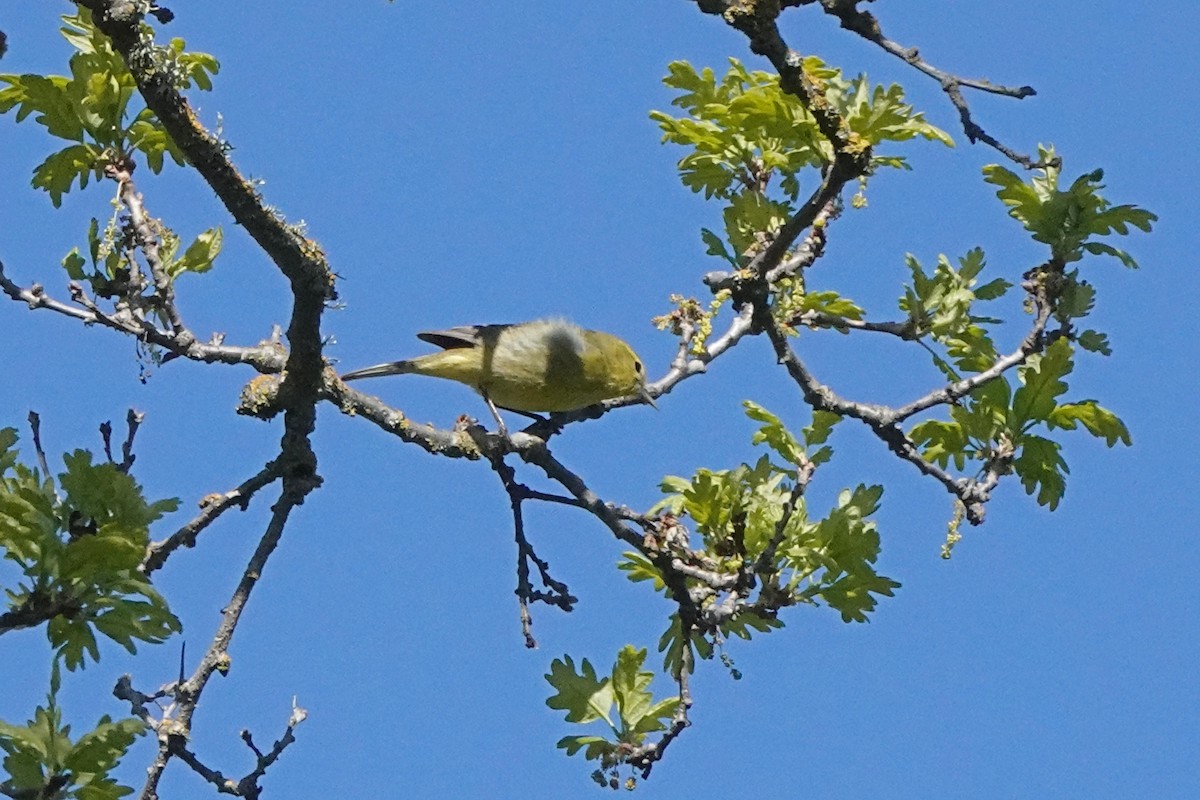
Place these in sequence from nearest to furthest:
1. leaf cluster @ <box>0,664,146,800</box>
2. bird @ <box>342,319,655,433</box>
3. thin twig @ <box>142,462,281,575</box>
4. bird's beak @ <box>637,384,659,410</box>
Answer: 1. leaf cluster @ <box>0,664,146,800</box>
2. thin twig @ <box>142,462,281,575</box>
3. bird's beak @ <box>637,384,659,410</box>
4. bird @ <box>342,319,655,433</box>

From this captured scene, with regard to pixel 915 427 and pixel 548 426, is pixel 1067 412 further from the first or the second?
pixel 548 426

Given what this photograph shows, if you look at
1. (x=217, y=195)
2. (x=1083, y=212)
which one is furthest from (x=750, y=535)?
(x=217, y=195)

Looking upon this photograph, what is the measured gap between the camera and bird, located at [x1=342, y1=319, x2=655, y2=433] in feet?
23.3

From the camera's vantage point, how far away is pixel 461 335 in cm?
731

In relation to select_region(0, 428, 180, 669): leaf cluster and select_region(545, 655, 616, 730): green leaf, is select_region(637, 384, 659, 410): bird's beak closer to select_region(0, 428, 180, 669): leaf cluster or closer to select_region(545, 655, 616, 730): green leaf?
select_region(545, 655, 616, 730): green leaf

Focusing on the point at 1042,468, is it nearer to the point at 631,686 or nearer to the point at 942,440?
the point at 942,440

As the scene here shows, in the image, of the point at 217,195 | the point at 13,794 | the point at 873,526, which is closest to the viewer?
the point at 13,794

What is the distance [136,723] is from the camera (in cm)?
416

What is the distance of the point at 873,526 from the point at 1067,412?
864mm

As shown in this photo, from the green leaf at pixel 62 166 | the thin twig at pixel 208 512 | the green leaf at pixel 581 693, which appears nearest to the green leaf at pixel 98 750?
the thin twig at pixel 208 512

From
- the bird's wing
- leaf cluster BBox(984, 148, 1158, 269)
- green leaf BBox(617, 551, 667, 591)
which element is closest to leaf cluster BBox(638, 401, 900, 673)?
green leaf BBox(617, 551, 667, 591)

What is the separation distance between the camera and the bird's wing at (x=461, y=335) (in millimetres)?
7273

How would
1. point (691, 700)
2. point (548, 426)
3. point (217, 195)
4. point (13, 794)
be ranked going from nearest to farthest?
1. point (13, 794)
2. point (217, 195)
3. point (691, 700)
4. point (548, 426)

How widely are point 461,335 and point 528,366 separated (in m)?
0.42
